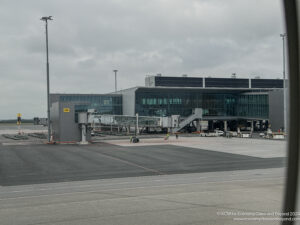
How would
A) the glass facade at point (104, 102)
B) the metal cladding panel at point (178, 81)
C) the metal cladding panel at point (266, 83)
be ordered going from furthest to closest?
the metal cladding panel at point (266, 83)
the metal cladding panel at point (178, 81)
the glass facade at point (104, 102)

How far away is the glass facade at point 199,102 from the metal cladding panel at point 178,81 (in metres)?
30.8

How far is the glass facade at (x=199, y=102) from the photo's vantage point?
97.3m

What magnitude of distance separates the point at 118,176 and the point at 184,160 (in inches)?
384

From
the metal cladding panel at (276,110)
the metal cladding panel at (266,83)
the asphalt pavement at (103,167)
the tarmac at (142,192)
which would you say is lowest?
the asphalt pavement at (103,167)

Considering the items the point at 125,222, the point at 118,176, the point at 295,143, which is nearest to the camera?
the point at 295,143

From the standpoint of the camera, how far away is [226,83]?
5517 inches

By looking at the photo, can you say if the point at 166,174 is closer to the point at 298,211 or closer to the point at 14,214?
the point at 14,214

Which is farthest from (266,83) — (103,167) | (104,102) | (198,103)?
(103,167)

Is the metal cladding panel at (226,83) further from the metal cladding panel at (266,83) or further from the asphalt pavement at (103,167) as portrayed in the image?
the asphalt pavement at (103,167)

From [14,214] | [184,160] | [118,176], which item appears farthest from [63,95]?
[14,214]

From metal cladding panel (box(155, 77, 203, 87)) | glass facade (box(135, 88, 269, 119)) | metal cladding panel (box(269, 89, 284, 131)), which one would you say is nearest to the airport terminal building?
glass facade (box(135, 88, 269, 119))

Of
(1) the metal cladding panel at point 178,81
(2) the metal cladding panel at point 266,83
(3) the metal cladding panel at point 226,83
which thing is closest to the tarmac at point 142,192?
(1) the metal cladding panel at point 178,81

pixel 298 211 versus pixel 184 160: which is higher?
pixel 298 211

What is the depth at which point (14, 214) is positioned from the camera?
12500mm
